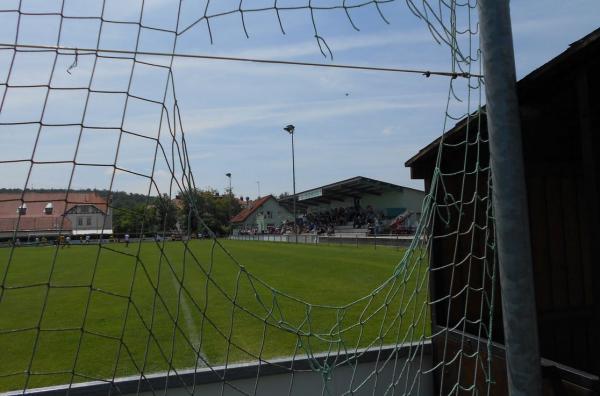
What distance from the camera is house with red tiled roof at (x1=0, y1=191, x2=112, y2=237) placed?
10.1 ft

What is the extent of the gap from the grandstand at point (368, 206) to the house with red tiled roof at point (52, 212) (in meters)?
36.3

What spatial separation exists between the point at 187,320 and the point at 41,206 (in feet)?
18.4

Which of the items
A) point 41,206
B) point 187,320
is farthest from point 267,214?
point 41,206

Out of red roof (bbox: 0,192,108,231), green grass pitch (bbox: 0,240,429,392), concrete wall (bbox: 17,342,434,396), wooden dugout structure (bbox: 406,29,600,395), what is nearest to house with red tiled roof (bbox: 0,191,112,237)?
red roof (bbox: 0,192,108,231)

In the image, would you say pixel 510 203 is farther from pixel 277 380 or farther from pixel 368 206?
pixel 368 206

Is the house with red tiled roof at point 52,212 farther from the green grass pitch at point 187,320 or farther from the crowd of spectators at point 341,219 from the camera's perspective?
the crowd of spectators at point 341,219

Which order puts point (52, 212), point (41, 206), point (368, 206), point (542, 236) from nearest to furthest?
point (52, 212) → point (41, 206) → point (542, 236) → point (368, 206)

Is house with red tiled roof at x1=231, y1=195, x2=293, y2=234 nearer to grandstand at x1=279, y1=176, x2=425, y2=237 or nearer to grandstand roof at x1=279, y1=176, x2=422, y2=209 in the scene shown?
grandstand at x1=279, y1=176, x2=425, y2=237

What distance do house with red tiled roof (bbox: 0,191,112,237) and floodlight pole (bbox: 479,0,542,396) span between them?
2.23 m

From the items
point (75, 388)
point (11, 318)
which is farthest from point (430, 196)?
→ point (11, 318)

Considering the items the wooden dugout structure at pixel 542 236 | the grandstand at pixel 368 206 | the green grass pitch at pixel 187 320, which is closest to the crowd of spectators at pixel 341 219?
the grandstand at pixel 368 206

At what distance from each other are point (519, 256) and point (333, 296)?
31.6 ft

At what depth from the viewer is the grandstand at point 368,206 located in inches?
1753

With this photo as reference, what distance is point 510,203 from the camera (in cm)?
183
